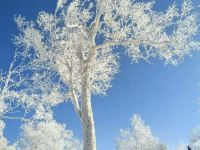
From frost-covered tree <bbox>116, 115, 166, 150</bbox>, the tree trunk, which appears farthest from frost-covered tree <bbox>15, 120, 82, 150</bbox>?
the tree trunk

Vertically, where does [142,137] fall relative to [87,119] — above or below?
above

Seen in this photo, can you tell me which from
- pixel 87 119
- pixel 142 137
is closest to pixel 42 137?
pixel 142 137

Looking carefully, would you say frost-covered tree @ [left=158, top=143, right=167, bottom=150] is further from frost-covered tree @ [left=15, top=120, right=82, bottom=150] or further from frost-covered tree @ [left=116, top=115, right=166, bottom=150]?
frost-covered tree @ [left=15, top=120, right=82, bottom=150]

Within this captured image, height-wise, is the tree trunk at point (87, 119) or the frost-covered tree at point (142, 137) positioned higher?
the frost-covered tree at point (142, 137)

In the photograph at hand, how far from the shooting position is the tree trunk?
13.8 metres

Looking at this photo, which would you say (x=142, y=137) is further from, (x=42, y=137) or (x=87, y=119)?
(x=87, y=119)

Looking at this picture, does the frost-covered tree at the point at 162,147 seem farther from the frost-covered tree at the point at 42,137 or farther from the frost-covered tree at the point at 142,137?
the frost-covered tree at the point at 42,137

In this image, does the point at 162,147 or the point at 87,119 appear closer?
the point at 87,119

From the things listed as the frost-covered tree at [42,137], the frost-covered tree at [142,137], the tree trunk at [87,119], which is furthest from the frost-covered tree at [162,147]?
the tree trunk at [87,119]

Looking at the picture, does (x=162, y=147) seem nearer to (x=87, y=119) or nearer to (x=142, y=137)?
(x=142, y=137)

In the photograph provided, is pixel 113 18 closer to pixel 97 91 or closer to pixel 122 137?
pixel 97 91

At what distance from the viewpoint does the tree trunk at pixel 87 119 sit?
45.2 feet

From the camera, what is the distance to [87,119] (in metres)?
14.3

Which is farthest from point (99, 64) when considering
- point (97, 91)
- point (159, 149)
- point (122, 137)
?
point (122, 137)
